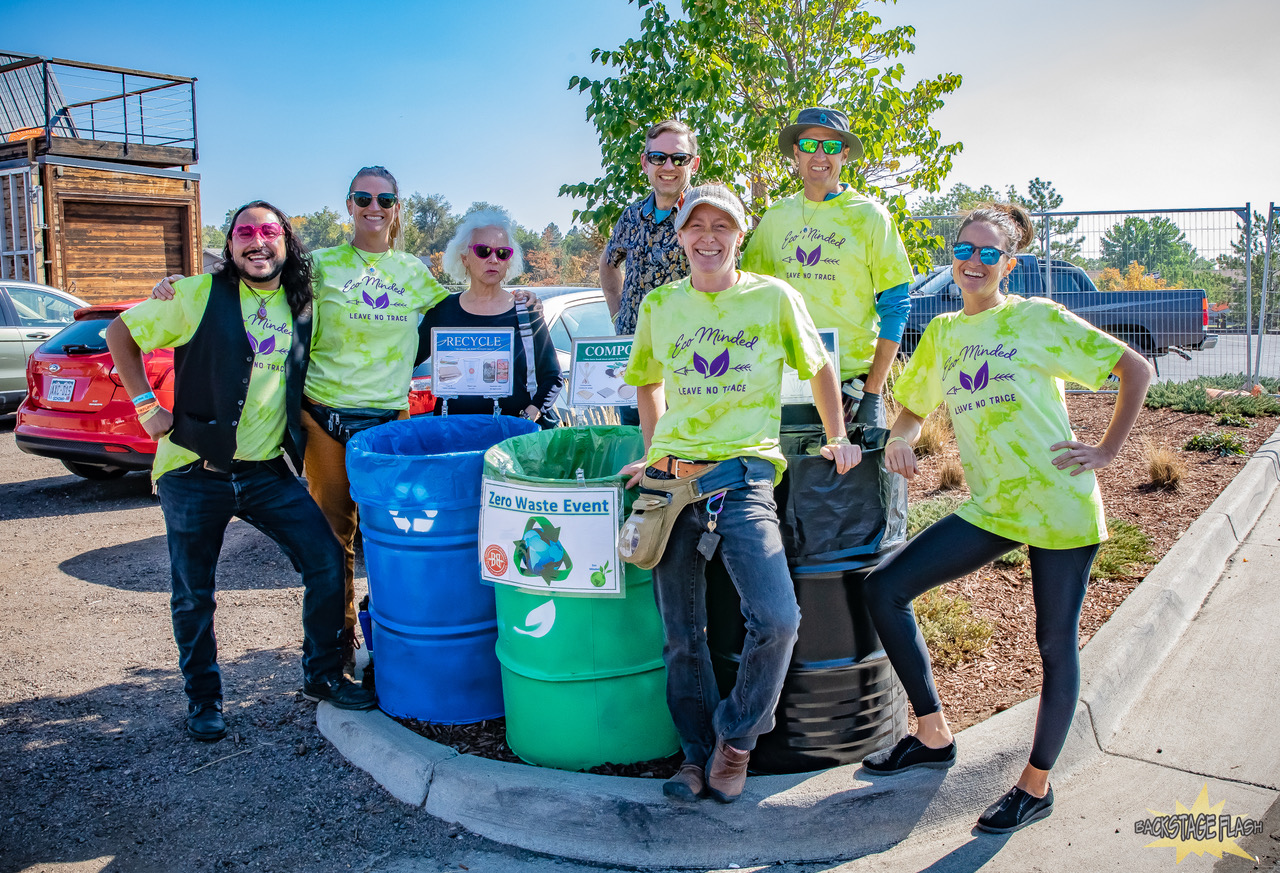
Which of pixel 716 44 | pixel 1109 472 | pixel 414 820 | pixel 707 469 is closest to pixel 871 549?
pixel 707 469

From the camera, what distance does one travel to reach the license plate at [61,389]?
7.89 metres

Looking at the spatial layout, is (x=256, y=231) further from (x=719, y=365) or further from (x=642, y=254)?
(x=719, y=365)

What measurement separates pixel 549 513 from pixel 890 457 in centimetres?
115

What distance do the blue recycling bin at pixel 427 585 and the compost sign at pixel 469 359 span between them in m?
0.49

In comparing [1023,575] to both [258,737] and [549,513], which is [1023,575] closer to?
[549,513]

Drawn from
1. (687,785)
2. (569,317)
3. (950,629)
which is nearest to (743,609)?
(687,785)

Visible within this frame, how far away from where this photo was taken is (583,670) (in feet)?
10.8

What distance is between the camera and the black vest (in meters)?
3.60

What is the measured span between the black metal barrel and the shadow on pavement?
11.9 ft

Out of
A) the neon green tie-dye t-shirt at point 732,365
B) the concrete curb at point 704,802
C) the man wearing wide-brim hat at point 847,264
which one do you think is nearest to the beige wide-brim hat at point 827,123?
the man wearing wide-brim hat at point 847,264

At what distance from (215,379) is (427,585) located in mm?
1137

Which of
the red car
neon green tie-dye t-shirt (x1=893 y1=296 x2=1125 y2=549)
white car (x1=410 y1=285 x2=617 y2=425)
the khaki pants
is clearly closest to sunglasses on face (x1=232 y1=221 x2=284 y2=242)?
the khaki pants

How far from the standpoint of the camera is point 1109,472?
7.81 metres

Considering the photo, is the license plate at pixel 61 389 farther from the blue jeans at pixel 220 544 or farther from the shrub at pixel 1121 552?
A: the shrub at pixel 1121 552
